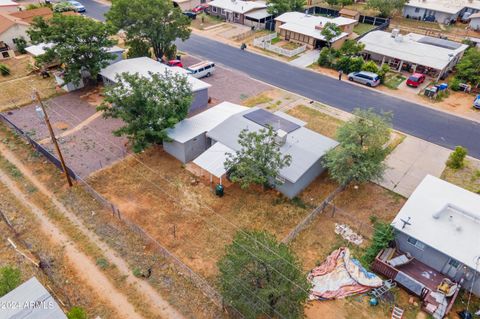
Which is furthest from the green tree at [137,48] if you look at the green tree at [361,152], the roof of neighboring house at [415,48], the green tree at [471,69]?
the green tree at [471,69]

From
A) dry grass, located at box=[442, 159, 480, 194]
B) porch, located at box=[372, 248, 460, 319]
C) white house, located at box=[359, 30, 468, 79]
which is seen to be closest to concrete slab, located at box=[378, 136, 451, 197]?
dry grass, located at box=[442, 159, 480, 194]

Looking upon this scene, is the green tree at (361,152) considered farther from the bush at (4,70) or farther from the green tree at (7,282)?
the bush at (4,70)

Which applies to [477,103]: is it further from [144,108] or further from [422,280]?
[144,108]

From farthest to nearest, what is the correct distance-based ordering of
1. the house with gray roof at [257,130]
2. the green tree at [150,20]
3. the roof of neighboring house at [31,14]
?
the roof of neighboring house at [31,14] < the green tree at [150,20] < the house with gray roof at [257,130]

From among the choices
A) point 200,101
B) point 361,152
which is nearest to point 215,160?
point 361,152

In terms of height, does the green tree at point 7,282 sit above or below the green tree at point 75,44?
below

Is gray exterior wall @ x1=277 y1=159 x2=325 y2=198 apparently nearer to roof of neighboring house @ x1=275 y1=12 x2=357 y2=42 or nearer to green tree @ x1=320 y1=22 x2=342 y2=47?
green tree @ x1=320 y1=22 x2=342 y2=47
